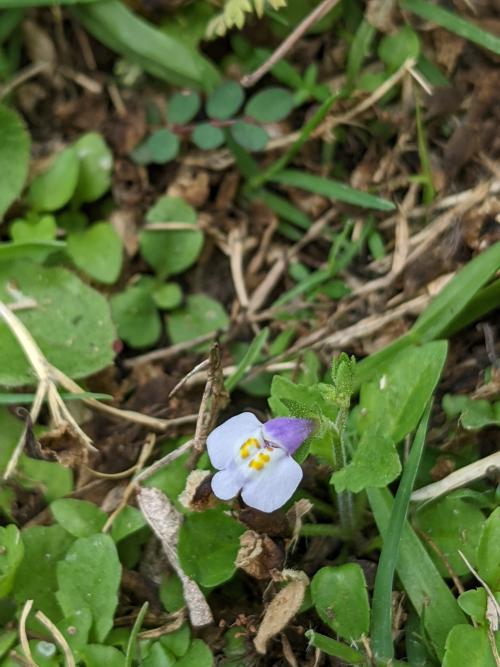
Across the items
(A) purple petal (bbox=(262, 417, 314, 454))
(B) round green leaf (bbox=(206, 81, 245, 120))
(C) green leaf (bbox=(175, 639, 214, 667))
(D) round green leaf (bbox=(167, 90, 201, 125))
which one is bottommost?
(C) green leaf (bbox=(175, 639, 214, 667))

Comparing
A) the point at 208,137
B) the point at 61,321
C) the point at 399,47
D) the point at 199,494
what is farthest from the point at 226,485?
the point at 399,47

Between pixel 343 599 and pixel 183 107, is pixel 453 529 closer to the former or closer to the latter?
pixel 343 599

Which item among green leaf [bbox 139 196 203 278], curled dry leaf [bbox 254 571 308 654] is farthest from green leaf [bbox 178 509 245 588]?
green leaf [bbox 139 196 203 278]

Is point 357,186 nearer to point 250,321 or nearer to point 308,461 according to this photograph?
point 250,321

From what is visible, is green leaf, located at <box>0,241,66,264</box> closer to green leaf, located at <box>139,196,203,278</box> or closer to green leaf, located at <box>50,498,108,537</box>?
green leaf, located at <box>139,196,203,278</box>

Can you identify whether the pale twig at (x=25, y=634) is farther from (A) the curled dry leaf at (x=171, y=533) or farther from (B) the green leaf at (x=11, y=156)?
(B) the green leaf at (x=11, y=156)

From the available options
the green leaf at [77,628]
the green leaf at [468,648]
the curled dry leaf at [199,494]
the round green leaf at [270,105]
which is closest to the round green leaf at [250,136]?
the round green leaf at [270,105]
